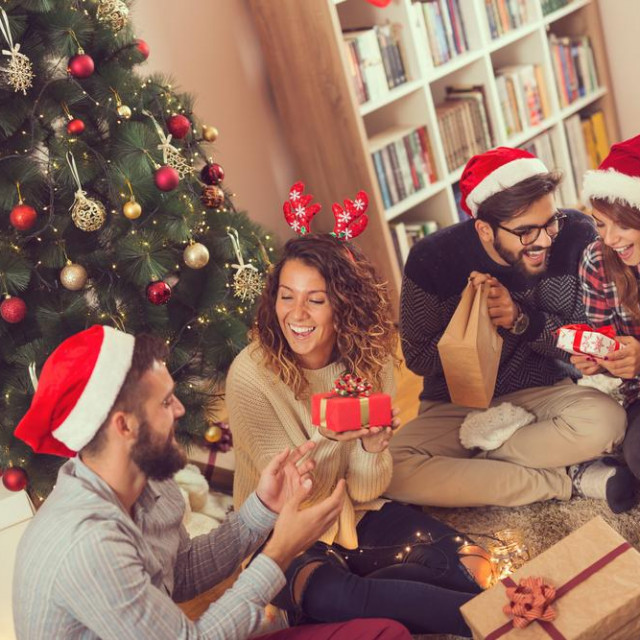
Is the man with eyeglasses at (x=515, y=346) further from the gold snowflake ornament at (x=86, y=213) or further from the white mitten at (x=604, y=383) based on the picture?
the gold snowflake ornament at (x=86, y=213)

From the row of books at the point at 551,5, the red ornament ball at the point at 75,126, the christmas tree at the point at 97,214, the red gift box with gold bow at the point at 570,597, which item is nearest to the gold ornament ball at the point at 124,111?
the christmas tree at the point at 97,214

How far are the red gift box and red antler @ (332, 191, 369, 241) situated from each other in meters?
0.36

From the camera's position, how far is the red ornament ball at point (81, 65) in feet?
7.00

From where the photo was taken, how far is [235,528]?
1725 mm

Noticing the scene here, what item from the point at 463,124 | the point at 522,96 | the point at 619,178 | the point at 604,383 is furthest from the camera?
the point at 522,96

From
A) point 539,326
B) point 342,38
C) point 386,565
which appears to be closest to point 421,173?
point 342,38

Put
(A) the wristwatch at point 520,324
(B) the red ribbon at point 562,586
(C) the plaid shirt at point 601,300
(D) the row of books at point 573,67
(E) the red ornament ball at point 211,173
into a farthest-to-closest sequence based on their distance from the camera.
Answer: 1. (D) the row of books at point 573,67
2. (E) the red ornament ball at point 211,173
3. (A) the wristwatch at point 520,324
4. (C) the plaid shirt at point 601,300
5. (B) the red ribbon at point 562,586

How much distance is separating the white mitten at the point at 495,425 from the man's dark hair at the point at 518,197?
1.60 ft

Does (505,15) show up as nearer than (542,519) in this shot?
No

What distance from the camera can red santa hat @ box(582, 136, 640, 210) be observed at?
6.43 feet

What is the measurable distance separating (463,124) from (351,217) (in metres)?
1.88

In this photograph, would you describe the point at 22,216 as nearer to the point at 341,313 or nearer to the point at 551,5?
the point at 341,313

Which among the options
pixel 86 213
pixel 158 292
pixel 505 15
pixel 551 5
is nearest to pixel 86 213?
pixel 86 213

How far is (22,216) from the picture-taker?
2070 millimetres
